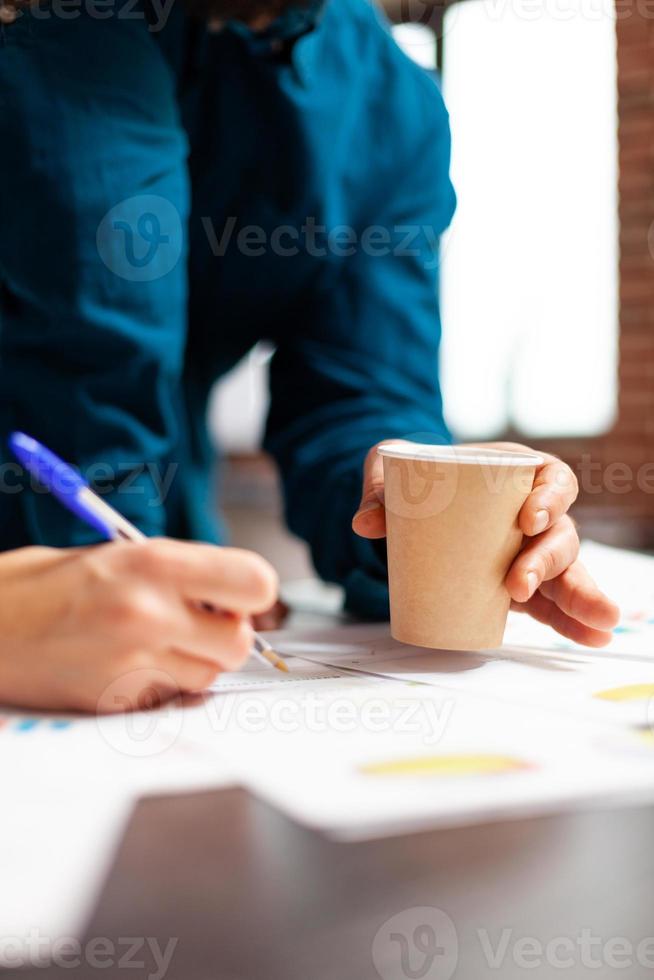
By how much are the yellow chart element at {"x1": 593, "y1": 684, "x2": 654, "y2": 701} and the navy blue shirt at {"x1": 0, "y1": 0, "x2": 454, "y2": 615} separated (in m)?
0.20

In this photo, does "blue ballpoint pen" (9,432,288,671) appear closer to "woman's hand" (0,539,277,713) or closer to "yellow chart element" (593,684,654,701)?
"woman's hand" (0,539,277,713)

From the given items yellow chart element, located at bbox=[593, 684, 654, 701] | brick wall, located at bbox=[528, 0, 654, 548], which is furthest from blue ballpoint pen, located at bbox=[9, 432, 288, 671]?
brick wall, located at bbox=[528, 0, 654, 548]

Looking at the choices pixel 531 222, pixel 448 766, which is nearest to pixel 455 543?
pixel 448 766

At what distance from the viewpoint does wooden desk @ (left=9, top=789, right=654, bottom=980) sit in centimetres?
31

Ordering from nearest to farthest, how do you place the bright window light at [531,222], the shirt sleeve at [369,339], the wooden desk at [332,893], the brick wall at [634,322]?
1. the wooden desk at [332,893]
2. the shirt sleeve at [369,339]
3. the bright window light at [531,222]
4. the brick wall at [634,322]

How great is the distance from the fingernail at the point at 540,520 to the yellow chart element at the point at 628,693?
0.26ft

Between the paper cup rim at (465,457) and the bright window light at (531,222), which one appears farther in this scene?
the bright window light at (531,222)

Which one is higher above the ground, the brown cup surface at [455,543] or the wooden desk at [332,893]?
the brown cup surface at [455,543]

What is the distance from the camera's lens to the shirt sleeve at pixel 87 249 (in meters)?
0.60

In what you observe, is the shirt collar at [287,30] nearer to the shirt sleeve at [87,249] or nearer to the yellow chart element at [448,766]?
the shirt sleeve at [87,249]

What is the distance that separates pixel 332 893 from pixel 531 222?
1.41 m

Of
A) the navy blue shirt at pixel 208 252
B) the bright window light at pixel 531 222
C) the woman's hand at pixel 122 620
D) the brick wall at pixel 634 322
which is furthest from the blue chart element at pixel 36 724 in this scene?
the brick wall at pixel 634 322

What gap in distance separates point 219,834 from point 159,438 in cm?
40

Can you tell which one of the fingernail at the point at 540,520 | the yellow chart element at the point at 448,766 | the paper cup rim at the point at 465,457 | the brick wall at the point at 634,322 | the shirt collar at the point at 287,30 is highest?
the shirt collar at the point at 287,30
